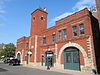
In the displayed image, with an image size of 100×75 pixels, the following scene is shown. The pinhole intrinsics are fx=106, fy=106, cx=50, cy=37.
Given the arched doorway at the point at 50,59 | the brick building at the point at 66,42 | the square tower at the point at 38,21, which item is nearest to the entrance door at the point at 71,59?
the brick building at the point at 66,42

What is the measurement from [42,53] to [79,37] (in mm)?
11651

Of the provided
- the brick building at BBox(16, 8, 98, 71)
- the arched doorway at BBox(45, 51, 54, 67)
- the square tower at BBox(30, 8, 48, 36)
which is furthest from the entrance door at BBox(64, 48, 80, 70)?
the square tower at BBox(30, 8, 48, 36)

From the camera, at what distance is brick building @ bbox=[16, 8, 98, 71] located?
16.6m

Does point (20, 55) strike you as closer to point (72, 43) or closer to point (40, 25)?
point (40, 25)

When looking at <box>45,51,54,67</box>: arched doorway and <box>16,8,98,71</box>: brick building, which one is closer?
<box>16,8,98,71</box>: brick building

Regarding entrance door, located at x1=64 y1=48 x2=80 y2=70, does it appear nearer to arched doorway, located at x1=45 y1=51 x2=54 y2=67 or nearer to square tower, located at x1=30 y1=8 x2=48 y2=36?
arched doorway, located at x1=45 y1=51 x2=54 y2=67

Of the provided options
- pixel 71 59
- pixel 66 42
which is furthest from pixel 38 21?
pixel 71 59

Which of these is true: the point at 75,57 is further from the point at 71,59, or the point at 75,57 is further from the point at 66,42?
the point at 66,42

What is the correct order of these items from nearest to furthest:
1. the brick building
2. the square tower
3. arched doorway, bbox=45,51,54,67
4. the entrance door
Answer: the brick building → the entrance door → arched doorway, bbox=45,51,54,67 → the square tower

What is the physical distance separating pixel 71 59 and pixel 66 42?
3.19 m

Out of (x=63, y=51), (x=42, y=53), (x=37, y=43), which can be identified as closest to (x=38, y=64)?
(x=42, y=53)

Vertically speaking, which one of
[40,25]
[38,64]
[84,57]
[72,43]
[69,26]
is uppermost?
[40,25]

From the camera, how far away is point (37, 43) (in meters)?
28.2

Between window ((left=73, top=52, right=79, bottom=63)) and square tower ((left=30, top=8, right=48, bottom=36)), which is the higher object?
square tower ((left=30, top=8, right=48, bottom=36))
